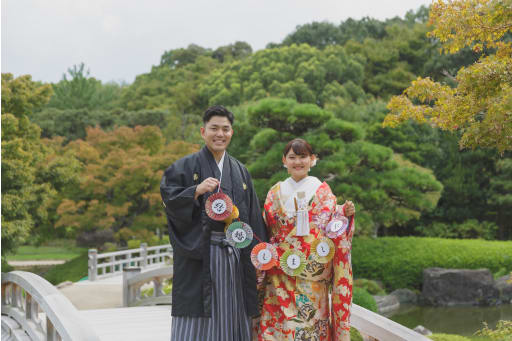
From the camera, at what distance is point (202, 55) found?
36781mm

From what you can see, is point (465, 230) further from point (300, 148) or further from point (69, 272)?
point (300, 148)

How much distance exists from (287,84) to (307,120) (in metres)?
9.58

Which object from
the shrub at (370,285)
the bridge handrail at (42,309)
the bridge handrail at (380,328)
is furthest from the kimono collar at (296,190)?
the shrub at (370,285)

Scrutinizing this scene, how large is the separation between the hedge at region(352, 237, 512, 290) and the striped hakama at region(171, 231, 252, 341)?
499 inches

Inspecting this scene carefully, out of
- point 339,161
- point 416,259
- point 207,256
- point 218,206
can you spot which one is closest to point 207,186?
point 218,206

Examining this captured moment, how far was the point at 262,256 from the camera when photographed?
297cm

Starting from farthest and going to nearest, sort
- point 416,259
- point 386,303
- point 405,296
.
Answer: point 416,259 < point 405,296 < point 386,303

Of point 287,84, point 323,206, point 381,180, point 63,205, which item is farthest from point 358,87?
point 323,206

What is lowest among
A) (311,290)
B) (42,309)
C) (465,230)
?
(465,230)

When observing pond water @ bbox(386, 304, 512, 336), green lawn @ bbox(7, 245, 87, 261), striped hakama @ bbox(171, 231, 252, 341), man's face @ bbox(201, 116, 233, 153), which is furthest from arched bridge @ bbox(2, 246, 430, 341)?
green lawn @ bbox(7, 245, 87, 261)

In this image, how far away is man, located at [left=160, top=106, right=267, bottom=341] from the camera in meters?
2.92

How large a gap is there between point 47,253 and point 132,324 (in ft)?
75.3

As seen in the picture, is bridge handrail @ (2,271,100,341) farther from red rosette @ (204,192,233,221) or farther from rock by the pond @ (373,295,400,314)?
rock by the pond @ (373,295,400,314)

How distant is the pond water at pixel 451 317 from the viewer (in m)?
11.5
